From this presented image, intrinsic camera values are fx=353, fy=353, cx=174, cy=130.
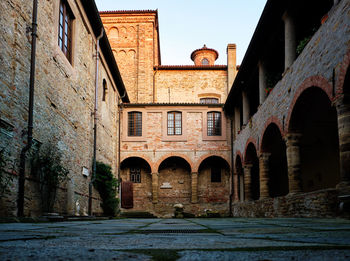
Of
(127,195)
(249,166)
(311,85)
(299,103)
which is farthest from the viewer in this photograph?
(127,195)

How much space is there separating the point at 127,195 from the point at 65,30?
11.4 m

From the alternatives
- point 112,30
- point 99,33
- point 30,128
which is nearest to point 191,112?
point 99,33

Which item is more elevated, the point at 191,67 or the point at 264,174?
the point at 191,67

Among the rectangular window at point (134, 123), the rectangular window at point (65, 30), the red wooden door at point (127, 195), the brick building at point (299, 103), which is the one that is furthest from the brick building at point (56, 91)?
the brick building at point (299, 103)

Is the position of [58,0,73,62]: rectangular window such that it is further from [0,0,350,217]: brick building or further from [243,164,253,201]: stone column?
[243,164,253,201]: stone column

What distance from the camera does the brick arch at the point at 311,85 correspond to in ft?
24.1

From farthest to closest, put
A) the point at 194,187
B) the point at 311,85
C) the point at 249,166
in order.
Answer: the point at 194,187 < the point at 249,166 < the point at 311,85

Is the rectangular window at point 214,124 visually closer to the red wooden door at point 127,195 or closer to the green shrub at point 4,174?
the red wooden door at point 127,195

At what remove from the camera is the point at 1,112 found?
6.64 meters

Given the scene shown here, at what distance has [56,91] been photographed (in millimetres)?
9734

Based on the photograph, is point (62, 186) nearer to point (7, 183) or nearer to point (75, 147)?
point (75, 147)

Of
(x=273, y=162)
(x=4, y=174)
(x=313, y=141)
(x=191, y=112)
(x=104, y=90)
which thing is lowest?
(x=4, y=174)

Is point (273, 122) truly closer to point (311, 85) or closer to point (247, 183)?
point (311, 85)

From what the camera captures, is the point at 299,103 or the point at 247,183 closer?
the point at 299,103
